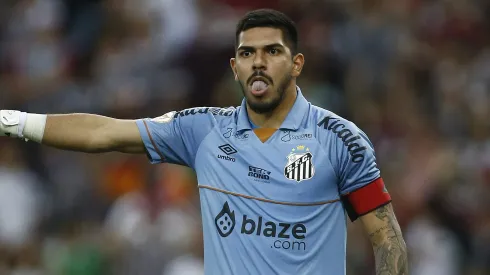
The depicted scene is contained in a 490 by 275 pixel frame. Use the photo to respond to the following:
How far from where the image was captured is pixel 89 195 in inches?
442

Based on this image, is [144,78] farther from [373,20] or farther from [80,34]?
[373,20]

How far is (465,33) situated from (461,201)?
2.76 metres

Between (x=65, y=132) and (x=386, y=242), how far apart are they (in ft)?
5.87

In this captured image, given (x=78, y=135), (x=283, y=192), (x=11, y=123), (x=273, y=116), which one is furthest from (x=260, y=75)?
(x=11, y=123)

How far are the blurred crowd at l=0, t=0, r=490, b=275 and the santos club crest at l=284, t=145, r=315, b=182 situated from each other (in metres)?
4.52

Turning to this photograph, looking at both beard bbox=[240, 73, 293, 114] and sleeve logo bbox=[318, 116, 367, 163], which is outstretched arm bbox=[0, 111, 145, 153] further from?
sleeve logo bbox=[318, 116, 367, 163]

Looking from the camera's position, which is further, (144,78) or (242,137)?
(144,78)

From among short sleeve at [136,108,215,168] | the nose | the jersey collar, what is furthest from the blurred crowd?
the nose

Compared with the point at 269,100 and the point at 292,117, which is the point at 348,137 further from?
the point at 269,100

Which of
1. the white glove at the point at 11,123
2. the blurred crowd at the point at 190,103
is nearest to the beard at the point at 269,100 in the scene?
the white glove at the point at 11,123

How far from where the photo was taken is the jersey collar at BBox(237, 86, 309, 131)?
5.59 metres

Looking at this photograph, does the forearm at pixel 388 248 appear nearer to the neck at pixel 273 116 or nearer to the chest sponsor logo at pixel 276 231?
the chest sponsor logo at pixel 276 231

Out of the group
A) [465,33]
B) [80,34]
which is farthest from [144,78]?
[465,33]

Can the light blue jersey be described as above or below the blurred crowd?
below
